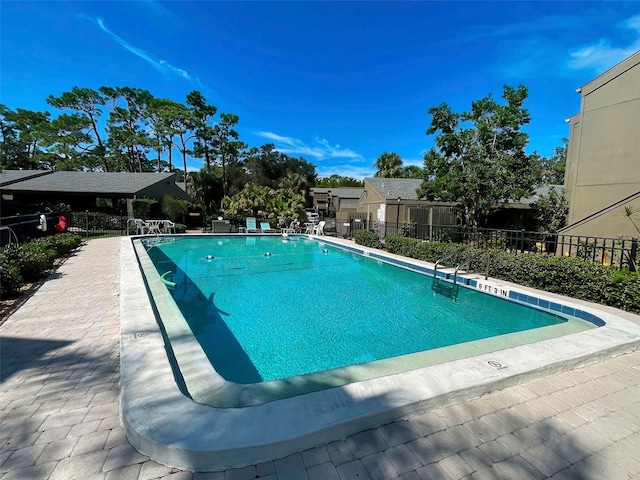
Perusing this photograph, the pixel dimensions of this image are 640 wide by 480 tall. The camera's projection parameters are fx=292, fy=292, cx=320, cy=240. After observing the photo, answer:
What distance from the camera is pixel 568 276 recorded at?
5777mm

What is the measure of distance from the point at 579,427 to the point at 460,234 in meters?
8.92

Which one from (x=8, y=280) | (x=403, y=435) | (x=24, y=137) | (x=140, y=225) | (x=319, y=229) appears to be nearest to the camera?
(x=403, y=435)

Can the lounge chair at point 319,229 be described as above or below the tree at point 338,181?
below

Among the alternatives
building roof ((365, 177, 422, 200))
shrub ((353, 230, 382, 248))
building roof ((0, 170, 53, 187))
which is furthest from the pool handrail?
building roof ((0, 170, 53, 187))

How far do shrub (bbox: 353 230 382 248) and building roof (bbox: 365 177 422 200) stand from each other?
592 centimetres

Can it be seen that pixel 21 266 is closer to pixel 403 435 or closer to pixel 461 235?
pixel 403 435

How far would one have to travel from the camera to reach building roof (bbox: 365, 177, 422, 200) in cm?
1963

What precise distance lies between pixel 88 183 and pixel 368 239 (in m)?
20.8

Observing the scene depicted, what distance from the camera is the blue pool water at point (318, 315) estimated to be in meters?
4.21

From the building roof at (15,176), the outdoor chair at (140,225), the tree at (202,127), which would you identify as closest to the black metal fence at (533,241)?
the outdoor chair at (140,225)

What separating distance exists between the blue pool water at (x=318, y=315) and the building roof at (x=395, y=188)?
1078cm

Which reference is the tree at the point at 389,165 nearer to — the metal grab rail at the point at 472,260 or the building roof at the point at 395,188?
the building roof at the point at 395,188

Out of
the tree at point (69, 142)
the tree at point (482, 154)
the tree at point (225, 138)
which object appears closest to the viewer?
the tree at point (482, 154)

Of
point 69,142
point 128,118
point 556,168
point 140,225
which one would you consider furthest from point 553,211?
point 69,142
